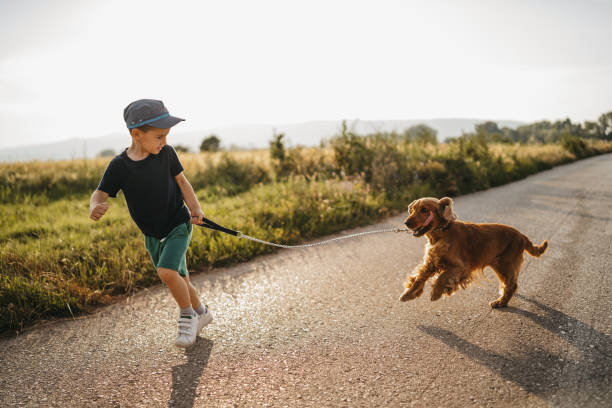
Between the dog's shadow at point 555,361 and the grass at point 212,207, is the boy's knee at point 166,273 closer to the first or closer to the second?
the grass at point 212,207

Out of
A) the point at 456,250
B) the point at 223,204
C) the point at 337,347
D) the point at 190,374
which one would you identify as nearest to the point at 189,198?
the point at 190,374

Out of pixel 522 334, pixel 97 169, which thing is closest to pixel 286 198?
pixel 522 334

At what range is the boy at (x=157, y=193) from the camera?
2.56 meters

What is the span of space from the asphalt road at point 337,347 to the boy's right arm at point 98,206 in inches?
42.4

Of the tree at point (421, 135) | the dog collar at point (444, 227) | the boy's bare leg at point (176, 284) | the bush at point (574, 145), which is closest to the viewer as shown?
the boy's bare leg at point (176, 284)

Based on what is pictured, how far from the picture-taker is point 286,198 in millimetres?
7027

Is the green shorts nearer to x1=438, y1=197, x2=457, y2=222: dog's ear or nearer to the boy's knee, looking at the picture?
the boy's knee

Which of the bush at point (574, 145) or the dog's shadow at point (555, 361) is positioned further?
the bush at point (574, 145)

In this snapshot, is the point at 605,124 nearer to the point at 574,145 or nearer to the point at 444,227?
the point at 574,145

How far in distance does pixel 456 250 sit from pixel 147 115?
101 inches

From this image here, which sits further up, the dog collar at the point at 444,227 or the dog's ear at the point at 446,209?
the dog's ear at the point at 446,209

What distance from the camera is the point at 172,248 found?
269 cm

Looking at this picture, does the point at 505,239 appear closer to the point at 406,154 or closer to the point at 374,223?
the point at 374,223

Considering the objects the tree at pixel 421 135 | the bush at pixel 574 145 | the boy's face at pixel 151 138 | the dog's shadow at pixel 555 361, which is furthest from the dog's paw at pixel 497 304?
the bush at pixel 574 145
